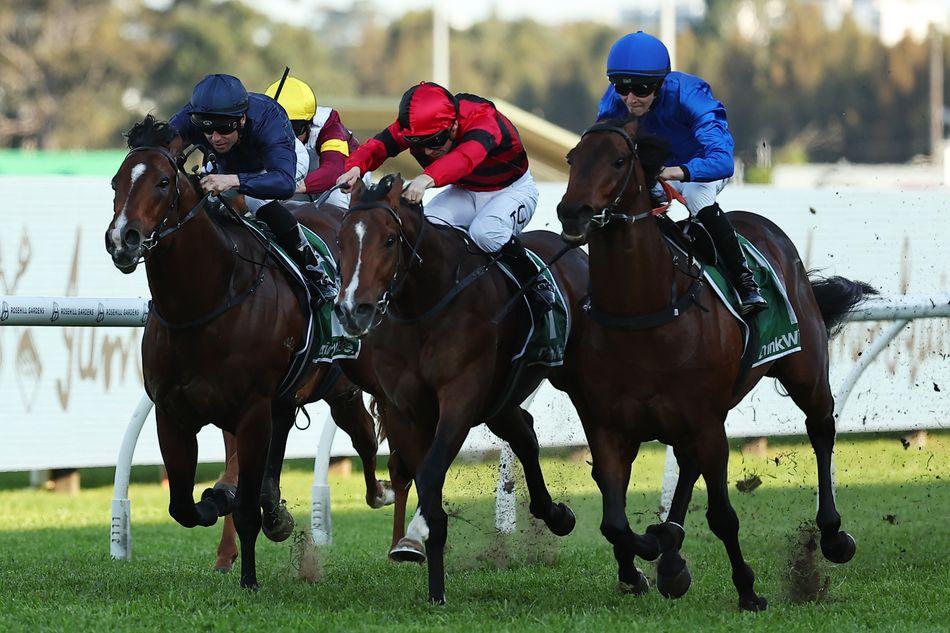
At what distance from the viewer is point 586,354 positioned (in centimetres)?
592

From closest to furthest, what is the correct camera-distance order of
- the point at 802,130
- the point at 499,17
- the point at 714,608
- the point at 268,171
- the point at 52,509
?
the point at 714,608
the point at 268,171
the point at 52,509
the point at 802,130
the point at 499,17

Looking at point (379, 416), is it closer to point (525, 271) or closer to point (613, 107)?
point (525, 271)

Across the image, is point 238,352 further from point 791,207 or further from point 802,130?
point 802,130

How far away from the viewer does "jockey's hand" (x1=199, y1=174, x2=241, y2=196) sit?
20.1 feet

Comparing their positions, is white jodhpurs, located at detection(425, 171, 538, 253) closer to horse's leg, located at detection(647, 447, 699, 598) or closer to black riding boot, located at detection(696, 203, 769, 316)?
black riding boot, located at detection(696, 203, 769, 316)

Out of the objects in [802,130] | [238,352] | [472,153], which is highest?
[802,130]

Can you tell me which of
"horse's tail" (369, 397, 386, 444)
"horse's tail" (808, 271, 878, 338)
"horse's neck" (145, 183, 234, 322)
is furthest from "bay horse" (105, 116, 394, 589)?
"horse's tail" (808, 271, 878, 338)

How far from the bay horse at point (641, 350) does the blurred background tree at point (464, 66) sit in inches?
955

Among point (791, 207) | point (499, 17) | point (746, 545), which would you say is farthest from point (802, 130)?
point (746, 545)

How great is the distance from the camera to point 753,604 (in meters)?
5.93

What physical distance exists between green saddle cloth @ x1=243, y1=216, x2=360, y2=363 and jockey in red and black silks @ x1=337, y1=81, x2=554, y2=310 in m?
0.60

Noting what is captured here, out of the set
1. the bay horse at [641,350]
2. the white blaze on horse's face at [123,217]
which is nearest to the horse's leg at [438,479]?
the bay horse at [641,350]

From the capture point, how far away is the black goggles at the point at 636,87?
6.20m

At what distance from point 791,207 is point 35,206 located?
6107 millimetres
